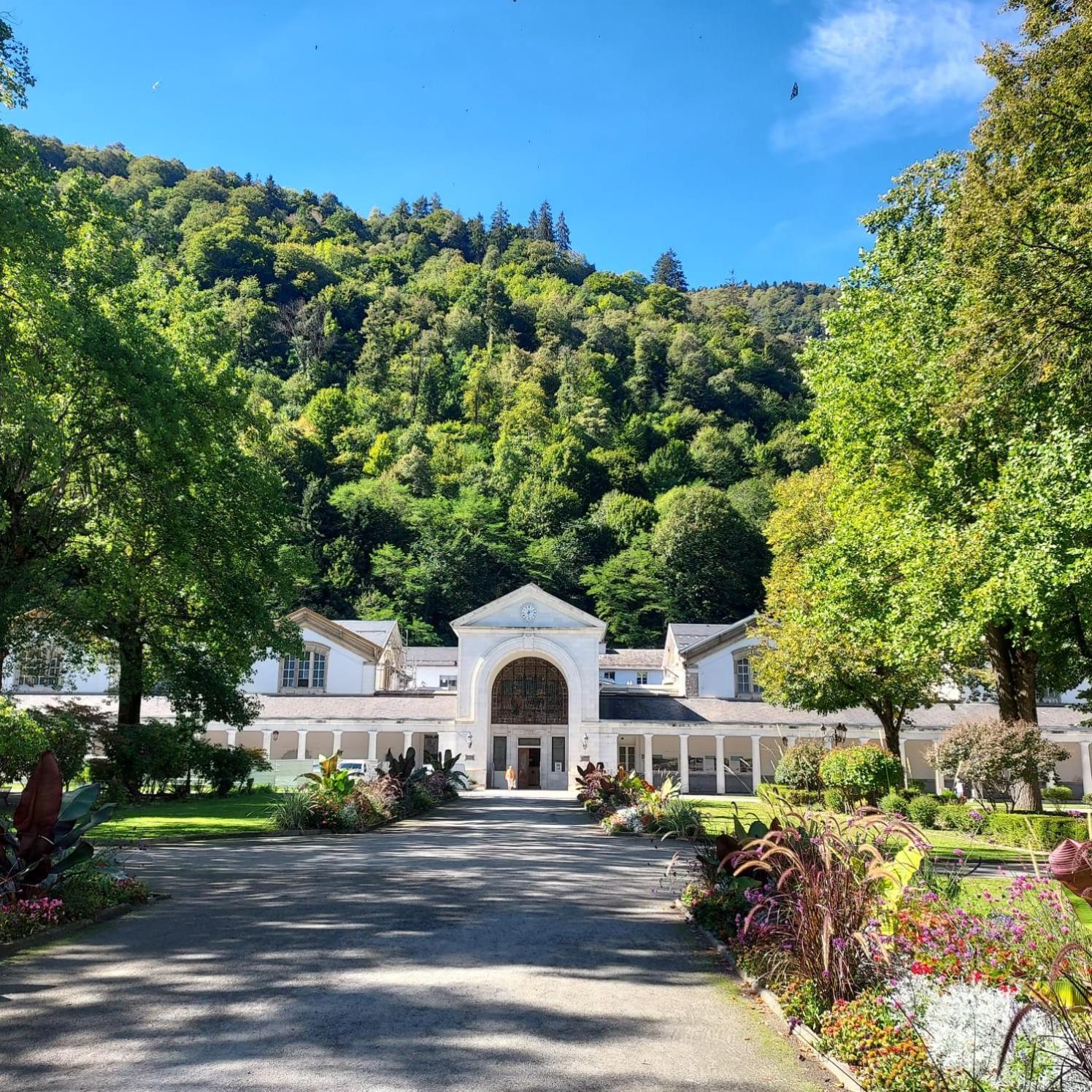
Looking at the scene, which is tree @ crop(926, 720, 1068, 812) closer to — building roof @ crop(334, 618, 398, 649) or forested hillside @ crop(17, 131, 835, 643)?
building roof @ crop(334, 618, 398, 649)

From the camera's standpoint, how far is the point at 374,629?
178 ft

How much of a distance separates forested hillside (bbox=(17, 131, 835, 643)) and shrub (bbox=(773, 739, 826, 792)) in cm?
4019

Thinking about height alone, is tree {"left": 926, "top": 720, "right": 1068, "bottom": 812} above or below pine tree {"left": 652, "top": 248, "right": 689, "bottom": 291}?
below

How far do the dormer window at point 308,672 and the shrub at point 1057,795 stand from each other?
36.4m

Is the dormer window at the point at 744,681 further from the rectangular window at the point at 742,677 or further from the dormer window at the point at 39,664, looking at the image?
the dormer window at the point at 39,664

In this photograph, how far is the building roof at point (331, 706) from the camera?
4344 cm

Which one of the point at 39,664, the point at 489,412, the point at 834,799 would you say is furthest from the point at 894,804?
the point at 489,412

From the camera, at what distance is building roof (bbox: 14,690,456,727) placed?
43438mm

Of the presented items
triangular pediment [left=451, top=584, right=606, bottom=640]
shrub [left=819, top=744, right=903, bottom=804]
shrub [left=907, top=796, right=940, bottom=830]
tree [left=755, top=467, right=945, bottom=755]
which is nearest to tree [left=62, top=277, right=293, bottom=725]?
tree [left=755, top=467, right=945, bottom=755]

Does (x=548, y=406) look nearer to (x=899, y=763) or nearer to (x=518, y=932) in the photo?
(x=899, y=763)

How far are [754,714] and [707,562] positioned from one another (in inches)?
1325

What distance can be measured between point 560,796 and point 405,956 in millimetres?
32164

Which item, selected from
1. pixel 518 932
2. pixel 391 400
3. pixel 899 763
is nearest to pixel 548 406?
pixel 391 400

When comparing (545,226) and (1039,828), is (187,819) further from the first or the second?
(545,226)
